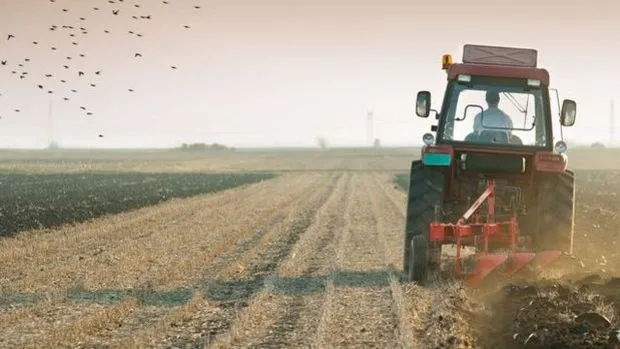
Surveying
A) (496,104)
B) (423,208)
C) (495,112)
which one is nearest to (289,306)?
(423,208)

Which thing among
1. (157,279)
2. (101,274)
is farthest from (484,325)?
(101,274)

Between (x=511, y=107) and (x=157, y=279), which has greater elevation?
(x=511, y=107)

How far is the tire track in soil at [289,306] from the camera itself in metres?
8.49

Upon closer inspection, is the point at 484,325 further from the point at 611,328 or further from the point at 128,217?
the point at 128,217

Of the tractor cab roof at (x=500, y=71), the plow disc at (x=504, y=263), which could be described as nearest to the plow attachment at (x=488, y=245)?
the plow disc at (x=504, y=263)

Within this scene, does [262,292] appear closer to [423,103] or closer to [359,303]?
[359,303]

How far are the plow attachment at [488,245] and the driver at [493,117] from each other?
917 millimetres

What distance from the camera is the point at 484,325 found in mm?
9406

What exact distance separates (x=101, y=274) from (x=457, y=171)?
5259 millimetres

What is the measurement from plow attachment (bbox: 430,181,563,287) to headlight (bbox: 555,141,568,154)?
107cm

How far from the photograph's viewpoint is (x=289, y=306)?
33.6 feet

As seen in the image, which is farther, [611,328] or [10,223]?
[10,223]

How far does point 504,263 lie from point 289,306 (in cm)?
286

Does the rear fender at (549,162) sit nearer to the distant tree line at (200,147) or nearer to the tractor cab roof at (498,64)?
the tractor cab roof at (498,64)
